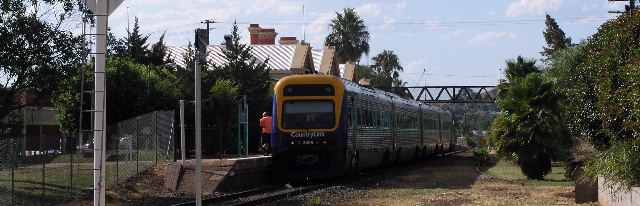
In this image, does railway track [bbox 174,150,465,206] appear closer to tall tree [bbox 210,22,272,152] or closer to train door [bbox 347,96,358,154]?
train door [bbox 347,96,358,154]

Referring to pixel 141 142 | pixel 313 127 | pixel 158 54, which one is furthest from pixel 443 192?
pixel 158 54

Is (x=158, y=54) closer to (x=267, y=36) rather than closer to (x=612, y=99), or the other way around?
(x=267, y=36)

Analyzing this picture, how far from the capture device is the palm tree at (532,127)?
950 inches

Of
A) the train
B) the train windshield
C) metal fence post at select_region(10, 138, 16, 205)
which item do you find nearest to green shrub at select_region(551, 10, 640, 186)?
the train

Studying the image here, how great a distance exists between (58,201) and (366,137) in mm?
9908

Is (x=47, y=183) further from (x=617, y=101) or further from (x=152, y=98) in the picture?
A: (x=152, y=98)

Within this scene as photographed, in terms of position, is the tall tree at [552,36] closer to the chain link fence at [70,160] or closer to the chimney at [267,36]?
the chimney at [267,36]

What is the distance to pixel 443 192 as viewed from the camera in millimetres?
19453

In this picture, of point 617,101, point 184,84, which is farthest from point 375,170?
point 617,101

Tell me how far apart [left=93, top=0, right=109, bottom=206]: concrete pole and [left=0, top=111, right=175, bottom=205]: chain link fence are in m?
7.03

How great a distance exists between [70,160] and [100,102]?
10.0m

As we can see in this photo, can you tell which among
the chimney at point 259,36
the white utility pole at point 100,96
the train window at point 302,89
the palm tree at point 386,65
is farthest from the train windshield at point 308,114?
the palm tree at point 386,65

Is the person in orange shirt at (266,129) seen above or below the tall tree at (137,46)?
below

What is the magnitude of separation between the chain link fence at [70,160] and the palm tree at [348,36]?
71.8 m
